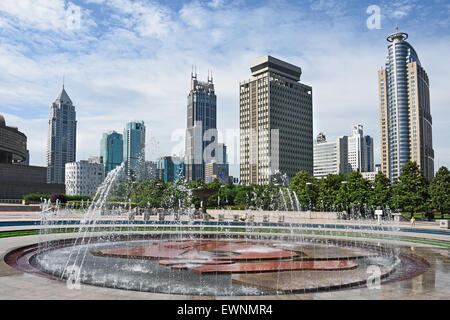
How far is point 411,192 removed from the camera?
142ft

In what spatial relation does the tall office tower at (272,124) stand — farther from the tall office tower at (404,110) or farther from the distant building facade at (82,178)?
the distant building facade at (82,178)

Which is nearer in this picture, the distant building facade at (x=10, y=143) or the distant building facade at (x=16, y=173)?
the distant building facade at (x=16, y=173)

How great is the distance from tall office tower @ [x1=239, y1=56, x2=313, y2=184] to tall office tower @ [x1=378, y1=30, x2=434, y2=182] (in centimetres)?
3561

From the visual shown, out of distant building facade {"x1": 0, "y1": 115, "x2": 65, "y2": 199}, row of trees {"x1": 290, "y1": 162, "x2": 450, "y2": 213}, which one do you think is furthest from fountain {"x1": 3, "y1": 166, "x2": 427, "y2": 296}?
distant building facade {"x1": 0, "y1": 115, "x2": 65, "y2": 199}

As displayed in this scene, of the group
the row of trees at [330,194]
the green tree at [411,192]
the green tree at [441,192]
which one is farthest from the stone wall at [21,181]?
the green tree at [441,192]

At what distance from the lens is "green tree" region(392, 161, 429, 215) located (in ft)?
140

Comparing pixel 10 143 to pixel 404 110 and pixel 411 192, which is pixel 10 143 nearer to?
pixel 411 192

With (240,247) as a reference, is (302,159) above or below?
above

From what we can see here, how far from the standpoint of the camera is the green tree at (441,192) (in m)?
42.5

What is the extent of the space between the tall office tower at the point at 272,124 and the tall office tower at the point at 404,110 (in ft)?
117

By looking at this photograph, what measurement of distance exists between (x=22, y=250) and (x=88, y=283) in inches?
293
